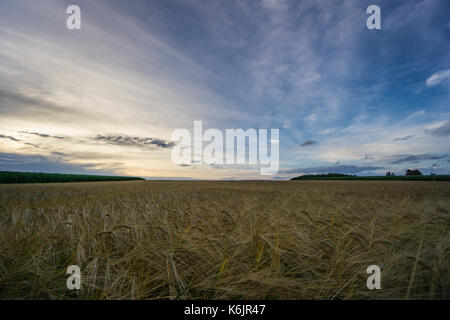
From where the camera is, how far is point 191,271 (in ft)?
4.17

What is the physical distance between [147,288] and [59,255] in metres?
0.95

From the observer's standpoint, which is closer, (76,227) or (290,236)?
(290,236)

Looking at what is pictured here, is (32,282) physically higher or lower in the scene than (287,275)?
higher

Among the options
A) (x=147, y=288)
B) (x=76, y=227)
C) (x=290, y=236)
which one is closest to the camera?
(x=147, y=288)

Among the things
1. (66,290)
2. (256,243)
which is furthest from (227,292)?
(66,290)

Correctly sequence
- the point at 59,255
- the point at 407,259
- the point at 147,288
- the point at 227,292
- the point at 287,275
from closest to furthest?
the point at 227,292, the point at 147,288, the point at 407,259, the point at 287,275, the point at 59,255

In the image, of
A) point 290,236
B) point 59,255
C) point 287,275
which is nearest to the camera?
point 287,275

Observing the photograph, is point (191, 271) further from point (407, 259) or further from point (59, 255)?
point (407, 259)

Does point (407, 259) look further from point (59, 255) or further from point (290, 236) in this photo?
point (59, 255)

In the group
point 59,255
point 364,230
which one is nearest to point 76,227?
point 59,255
